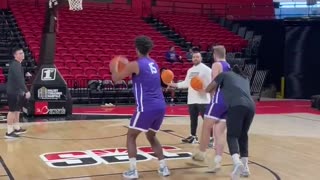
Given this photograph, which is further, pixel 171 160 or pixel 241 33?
pixel 241 33

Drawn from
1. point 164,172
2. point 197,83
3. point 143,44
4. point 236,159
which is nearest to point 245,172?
point 236,159

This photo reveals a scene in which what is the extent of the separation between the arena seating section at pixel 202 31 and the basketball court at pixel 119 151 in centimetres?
900

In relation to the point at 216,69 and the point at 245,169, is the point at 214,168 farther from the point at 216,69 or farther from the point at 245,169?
the point at 216,69

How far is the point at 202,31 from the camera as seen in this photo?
2152 centimetres

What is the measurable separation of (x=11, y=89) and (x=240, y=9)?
17821mm

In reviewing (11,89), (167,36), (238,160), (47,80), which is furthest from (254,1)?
(238,160)

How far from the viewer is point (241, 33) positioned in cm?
2184

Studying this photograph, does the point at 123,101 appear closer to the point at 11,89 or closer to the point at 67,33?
the point at 67,33

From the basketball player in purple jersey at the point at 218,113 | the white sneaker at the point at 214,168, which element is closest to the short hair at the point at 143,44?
the basketball player in purple jersey at the point at 218,113

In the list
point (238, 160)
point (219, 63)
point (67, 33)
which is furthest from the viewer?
point (67, 33)

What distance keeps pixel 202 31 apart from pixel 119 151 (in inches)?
587

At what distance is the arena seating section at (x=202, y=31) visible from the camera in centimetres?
2037

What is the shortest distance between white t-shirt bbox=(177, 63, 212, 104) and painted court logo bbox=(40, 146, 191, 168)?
0.89 metres

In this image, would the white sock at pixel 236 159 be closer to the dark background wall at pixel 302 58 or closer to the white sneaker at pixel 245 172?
the white sneaker at pixel 245 172
